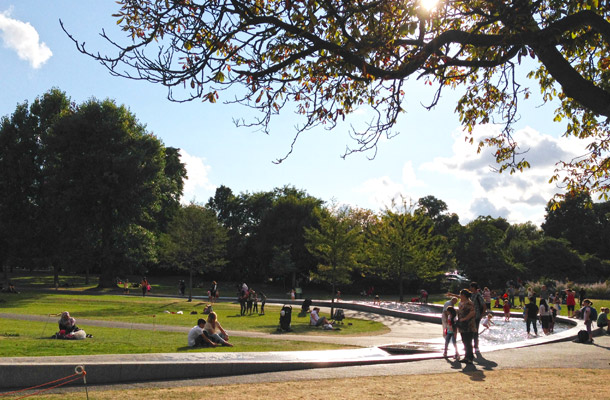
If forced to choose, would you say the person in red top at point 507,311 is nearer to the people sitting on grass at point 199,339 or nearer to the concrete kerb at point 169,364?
the concrete kerb at point 169,364

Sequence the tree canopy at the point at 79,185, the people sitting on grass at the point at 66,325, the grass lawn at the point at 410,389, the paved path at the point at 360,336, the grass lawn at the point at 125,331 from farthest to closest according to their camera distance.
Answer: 1. the tree canopy at the point at 79,185
2. the paved path at the point at 360,336
3. the people sitting on grass at the point at 66,325
4. the grass lawn at the point at 125,331
5. the grass lawn at the point at 410,389

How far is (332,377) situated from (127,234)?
4124 cm

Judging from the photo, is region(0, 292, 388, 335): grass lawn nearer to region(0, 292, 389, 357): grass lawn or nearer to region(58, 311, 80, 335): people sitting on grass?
region(0, 292, 389, 357): grass lawn

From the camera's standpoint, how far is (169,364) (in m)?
9.63

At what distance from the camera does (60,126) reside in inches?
1762

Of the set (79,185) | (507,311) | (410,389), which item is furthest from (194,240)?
(410,389)

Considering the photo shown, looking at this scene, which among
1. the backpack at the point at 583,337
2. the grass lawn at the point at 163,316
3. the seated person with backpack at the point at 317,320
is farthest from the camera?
the seated person with backpack at the point at 317,320

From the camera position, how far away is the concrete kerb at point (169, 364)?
862 centimetres

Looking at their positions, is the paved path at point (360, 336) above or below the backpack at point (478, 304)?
below

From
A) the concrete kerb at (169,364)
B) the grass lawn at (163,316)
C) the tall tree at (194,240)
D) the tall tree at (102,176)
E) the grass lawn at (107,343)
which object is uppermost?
the tall tree at (102,176)

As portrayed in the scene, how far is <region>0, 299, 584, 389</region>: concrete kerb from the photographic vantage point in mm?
8617

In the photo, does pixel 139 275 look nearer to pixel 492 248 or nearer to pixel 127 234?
pixel 127 234


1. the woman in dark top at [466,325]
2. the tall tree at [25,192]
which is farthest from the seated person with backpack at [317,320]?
the tall tree at [25,192]

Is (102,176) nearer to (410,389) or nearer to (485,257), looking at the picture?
(485,257)
